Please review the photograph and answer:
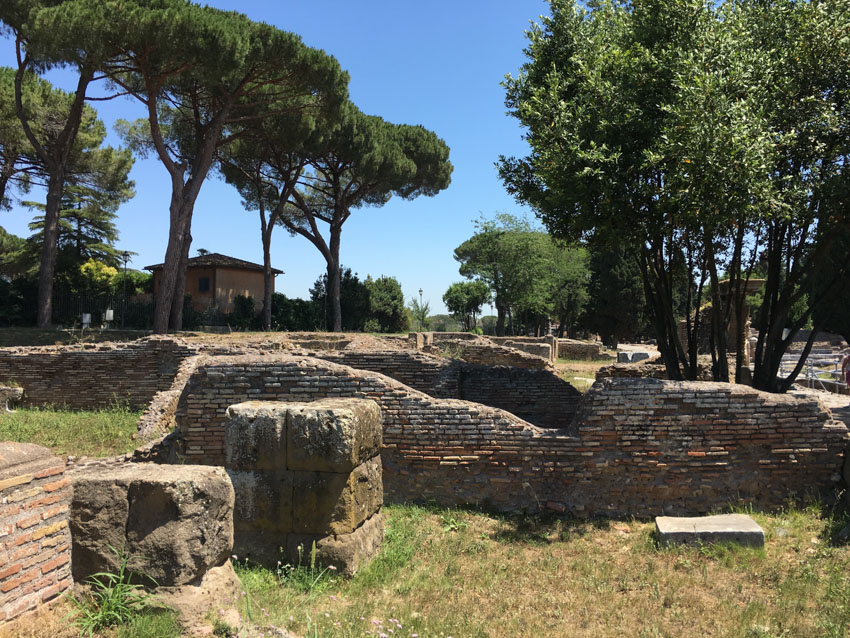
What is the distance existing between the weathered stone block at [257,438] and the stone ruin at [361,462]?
1 centimetres

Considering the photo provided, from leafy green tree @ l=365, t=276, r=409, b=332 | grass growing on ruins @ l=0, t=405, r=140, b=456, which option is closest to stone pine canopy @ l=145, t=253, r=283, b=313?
leafy green tree @ l=365, t=276, r=409, b=332

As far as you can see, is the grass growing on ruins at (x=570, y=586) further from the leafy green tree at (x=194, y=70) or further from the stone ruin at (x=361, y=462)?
the leafy green tree at (x=194, y=70)

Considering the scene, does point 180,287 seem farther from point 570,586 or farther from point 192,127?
point 570,586

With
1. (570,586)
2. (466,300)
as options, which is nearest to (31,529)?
(570,586)

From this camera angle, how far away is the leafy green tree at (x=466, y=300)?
4828 centimetres

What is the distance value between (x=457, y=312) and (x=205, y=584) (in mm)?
49319

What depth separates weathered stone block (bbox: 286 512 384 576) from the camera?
4387 mm

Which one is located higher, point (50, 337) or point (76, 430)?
point (50, 337)

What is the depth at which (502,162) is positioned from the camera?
34.0ft

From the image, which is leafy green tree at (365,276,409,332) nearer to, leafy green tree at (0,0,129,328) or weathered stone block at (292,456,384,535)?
leafy green tree at (0,0,129,328)

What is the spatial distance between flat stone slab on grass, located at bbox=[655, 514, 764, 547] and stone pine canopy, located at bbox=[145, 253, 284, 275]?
2665 cm

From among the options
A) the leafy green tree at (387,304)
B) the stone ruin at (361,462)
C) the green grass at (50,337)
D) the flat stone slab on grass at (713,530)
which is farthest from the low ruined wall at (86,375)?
the leafy green tree at (387,304)

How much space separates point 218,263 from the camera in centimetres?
2850

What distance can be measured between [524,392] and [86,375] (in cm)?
769
